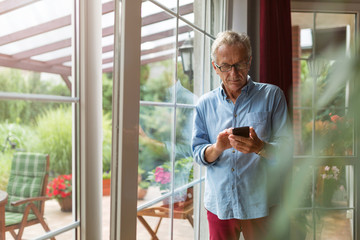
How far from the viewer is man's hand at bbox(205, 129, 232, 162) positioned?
5.40 feet

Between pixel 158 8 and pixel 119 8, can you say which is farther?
pixel 158 8

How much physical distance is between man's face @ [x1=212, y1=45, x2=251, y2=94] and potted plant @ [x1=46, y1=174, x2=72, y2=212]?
2.86ft

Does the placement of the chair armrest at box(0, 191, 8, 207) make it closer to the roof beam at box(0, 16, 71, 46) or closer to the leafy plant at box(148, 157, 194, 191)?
the roof beam at box(0, 16, 71, 46)

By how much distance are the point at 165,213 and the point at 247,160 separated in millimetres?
496

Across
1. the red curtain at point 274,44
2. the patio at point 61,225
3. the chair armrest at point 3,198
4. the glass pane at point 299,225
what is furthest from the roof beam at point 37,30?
the red curtain at point 274,44

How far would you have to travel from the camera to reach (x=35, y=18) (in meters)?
1.19

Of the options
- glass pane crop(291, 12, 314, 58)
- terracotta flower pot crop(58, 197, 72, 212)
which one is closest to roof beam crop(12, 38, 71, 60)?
terracotta flower pot crop(58, 197, 72, 212)

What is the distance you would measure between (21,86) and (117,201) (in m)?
0.51

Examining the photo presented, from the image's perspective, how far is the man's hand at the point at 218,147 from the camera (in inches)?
64.7

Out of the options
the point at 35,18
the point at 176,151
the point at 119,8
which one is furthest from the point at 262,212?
the point at 35,18

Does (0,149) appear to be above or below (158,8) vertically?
below

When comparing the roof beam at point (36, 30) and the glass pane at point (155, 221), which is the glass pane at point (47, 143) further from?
the glass pane at point (155, 221)

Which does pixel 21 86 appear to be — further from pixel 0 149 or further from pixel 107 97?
pixel 107 97

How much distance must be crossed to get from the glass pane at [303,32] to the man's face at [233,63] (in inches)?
59.7
